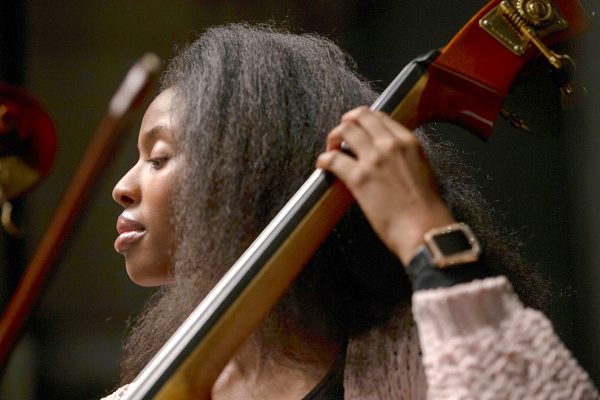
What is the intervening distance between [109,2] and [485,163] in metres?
0.67

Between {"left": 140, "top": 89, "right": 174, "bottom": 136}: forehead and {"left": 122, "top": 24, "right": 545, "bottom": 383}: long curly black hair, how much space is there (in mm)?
15

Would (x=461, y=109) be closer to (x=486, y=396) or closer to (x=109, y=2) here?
(x=486, y=396)

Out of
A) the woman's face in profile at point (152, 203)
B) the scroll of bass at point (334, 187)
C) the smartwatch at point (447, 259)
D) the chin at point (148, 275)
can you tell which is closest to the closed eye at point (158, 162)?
the woman's face in profile at point (152, 203)

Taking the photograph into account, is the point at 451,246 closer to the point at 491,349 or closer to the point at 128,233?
the point at 491,349

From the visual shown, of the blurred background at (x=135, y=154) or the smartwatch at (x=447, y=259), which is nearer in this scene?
the smartwatch at (x=447, y=259)

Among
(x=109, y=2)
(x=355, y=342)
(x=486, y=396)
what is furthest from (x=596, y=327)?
(x=109, y=2)

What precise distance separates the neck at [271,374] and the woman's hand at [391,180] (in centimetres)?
22

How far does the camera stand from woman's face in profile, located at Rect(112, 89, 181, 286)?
0.84 m

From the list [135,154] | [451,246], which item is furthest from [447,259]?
[135,154]

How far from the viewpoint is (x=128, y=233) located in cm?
86

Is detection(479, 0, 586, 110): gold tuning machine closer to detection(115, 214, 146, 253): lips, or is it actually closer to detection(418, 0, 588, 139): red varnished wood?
detection(418, 0, 588, 139): red varnished wood

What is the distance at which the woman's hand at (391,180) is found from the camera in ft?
1.99

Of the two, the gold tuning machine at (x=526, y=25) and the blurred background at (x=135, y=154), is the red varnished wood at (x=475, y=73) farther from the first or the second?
the blurred background at (x=135, y=154)

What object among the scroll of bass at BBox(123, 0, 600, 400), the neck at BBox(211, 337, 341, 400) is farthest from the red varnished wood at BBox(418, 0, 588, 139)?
the neck at BBox(211, 337, 341, 400)
